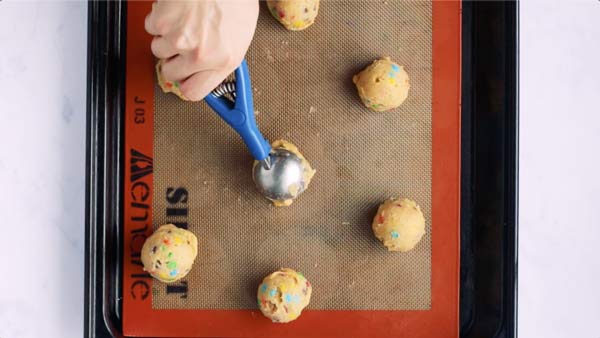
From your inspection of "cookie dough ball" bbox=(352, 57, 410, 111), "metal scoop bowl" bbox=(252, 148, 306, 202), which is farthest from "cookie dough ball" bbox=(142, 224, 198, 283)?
"cookie dough ball" bbox=(352, 57, 410, 111)

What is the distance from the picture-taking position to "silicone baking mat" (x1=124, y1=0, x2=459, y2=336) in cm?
93

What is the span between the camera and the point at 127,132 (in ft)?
3.06

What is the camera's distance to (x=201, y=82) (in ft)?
2.37

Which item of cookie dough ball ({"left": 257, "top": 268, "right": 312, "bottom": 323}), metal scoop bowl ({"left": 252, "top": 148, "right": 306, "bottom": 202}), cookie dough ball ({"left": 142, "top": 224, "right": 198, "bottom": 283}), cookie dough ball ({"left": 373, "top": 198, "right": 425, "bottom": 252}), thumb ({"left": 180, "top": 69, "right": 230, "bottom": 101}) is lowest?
cookie dough ball ({"left": 257, "top": 268, "right": 312, "bottom": 323})

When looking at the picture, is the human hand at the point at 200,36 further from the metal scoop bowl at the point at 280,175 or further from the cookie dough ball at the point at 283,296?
the cookie dough ball at the point at 283,296

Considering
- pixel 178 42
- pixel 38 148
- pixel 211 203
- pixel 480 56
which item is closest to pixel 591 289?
Result: pixel 480 56

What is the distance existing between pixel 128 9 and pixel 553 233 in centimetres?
81

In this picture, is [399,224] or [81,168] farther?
[81,168]

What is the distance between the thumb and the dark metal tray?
245 millimetres

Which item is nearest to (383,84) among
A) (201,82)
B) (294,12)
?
(294,12)

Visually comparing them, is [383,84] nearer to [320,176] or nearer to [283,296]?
[320,176]

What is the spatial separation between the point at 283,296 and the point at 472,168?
1.20ft

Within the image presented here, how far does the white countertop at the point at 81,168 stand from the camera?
3.28ft

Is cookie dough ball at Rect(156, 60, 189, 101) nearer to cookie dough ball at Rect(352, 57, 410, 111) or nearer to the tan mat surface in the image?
the tan mat surface
